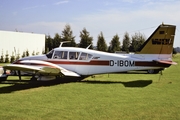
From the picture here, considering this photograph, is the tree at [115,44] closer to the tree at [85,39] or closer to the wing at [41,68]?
the tree at [85,39]

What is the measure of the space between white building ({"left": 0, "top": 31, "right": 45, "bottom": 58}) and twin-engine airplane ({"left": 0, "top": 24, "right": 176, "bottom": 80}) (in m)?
21.7

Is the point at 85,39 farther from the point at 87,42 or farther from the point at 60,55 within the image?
the point at 60,55

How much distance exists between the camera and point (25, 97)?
28.1 ft

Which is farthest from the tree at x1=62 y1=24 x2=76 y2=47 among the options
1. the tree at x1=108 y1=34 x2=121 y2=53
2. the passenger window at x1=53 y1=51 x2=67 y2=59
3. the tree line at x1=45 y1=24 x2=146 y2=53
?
the passenger window at x1=53 y1=51 x2=67 y2=59

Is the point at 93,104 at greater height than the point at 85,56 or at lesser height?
lesser

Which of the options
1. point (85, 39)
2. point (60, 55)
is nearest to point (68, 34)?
point (85, 39)

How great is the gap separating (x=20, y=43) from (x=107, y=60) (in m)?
25.5

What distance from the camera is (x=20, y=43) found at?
114 ft

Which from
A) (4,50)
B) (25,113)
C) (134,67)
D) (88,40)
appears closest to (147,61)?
(134,67)

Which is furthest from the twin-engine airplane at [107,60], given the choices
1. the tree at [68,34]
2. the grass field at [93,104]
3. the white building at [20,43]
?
the tree at [68,34]

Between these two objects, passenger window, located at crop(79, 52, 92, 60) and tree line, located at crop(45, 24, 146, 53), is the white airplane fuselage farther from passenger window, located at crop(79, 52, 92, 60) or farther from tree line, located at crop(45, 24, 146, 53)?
tree line, located at crop(45, 24, 146, 53)

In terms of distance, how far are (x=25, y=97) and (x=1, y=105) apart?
1279 millimetres

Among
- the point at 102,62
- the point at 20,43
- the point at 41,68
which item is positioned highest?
the point at 20,43

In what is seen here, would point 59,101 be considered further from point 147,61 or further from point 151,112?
point 147,61
